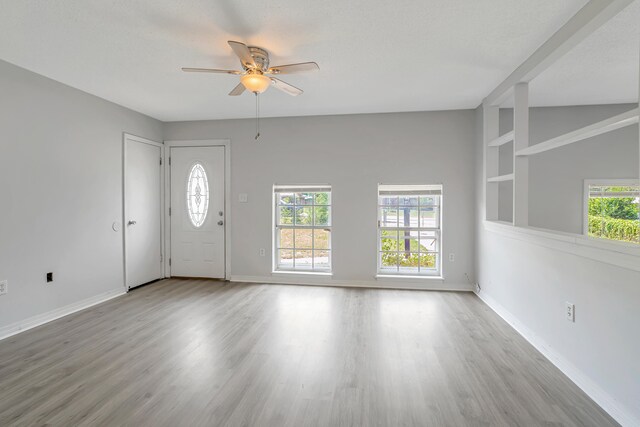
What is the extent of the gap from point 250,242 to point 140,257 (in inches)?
62.7

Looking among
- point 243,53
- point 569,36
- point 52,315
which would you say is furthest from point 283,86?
point 52,315

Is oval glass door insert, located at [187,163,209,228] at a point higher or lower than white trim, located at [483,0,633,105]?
lower

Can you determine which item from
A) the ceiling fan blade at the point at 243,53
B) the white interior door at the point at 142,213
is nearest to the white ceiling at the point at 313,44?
the ceiling fan blade at the point at 243,53

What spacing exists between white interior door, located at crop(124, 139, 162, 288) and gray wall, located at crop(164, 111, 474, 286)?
0.62 meters

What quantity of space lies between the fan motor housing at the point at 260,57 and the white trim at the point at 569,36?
2274 millimetres

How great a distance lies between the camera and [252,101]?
3947 mm

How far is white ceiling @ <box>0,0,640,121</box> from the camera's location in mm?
2072

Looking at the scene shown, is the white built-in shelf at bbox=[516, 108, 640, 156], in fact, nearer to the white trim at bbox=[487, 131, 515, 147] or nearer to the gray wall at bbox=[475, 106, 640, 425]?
the white trim at bbox=[487, 131, 515, 147]

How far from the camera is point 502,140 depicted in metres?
3.46

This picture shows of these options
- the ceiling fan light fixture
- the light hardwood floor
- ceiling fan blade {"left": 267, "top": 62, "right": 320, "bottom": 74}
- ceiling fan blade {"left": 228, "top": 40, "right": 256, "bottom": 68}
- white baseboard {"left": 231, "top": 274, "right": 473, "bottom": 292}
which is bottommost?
the light hardwood floor

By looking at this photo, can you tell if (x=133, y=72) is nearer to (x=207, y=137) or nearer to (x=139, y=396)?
(x=207, y=137)

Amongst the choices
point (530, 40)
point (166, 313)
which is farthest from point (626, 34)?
point (166, 313)

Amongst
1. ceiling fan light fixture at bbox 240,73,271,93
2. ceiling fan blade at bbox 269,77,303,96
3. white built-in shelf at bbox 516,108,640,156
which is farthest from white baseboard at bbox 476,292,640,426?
ceiling fan light fixture at bbox 240,73,271,93

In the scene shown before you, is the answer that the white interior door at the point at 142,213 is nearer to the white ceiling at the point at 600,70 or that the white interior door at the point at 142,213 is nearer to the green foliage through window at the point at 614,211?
the white ceiling at the point at 600,70
